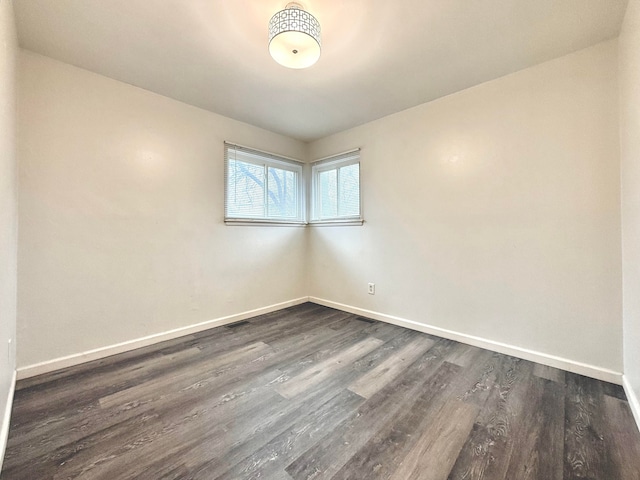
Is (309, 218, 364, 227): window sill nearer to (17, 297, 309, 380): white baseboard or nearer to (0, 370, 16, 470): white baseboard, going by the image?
(17, 297, 309, 380): white baseboard

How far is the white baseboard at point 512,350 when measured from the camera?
183 centimetres

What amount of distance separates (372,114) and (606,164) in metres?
2.00

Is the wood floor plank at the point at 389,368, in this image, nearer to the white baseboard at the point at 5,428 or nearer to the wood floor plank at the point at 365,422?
the wood floor plank at the point at 365,422

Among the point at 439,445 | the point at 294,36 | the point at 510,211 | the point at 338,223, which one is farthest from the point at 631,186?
the point at 338,223

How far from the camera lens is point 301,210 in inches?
151

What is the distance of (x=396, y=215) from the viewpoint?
292 centimetres

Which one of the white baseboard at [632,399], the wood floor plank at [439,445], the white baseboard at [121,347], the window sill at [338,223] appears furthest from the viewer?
the window sill at [338,223]

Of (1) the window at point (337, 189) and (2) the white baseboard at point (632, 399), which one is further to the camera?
(1) the window at point (337, 189)

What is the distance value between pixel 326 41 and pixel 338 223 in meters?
2.04

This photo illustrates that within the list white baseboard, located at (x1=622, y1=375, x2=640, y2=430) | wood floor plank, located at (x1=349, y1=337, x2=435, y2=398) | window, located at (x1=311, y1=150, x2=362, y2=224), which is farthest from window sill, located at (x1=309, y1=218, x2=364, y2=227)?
white baseboard, located at (x1=622, y1=375, x2=640, y2=430)

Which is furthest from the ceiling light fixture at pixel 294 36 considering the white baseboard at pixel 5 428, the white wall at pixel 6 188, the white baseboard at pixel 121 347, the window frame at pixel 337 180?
the white baseboard at pixel 121 347

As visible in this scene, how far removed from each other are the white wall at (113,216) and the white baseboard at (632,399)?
3.18 metres

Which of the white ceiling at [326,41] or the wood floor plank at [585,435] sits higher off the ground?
the white ceiling at [326,41]

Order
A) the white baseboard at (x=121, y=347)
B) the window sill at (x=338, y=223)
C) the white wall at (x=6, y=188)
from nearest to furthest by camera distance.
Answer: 1. the white wall at (x=6, y=188)
2. the white baseboard at (x=121, y=347)
3. the window sill at (x=338, y=223)
